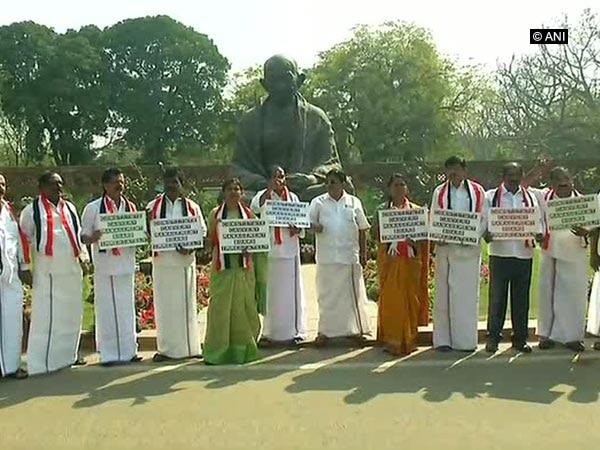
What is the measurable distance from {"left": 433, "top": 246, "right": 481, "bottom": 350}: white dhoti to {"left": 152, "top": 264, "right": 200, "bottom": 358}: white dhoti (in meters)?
2.27

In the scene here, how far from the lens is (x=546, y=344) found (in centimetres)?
717

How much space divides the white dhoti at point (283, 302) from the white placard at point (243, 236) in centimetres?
64

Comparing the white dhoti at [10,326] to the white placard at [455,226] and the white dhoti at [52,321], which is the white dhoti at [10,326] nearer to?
the white dhoti at [52,321]

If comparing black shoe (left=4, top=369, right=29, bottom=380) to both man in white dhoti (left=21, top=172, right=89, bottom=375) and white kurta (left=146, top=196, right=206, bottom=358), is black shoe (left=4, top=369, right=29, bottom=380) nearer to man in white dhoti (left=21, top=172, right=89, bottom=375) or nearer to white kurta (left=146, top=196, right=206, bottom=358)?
man in white dhoti (left=21, top=172, right=89, bottom=375)

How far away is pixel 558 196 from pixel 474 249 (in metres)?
0.90

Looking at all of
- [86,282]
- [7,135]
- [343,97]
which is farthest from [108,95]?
[86,282]

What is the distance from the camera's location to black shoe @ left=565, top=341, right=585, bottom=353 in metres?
7.01

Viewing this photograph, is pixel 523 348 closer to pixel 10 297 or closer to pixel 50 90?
pixel 10 297

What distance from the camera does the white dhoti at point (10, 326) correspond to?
6434 mm

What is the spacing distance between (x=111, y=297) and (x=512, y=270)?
11.6 feet

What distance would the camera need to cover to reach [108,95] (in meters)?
42.3

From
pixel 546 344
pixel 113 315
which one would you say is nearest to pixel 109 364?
pixel 113 315

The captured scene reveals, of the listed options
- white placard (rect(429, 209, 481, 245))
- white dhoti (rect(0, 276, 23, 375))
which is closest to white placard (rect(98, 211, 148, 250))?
white dhoti (rect(0, 276, 23, 375))

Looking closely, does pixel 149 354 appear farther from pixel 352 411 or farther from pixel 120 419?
pixel 352 411
